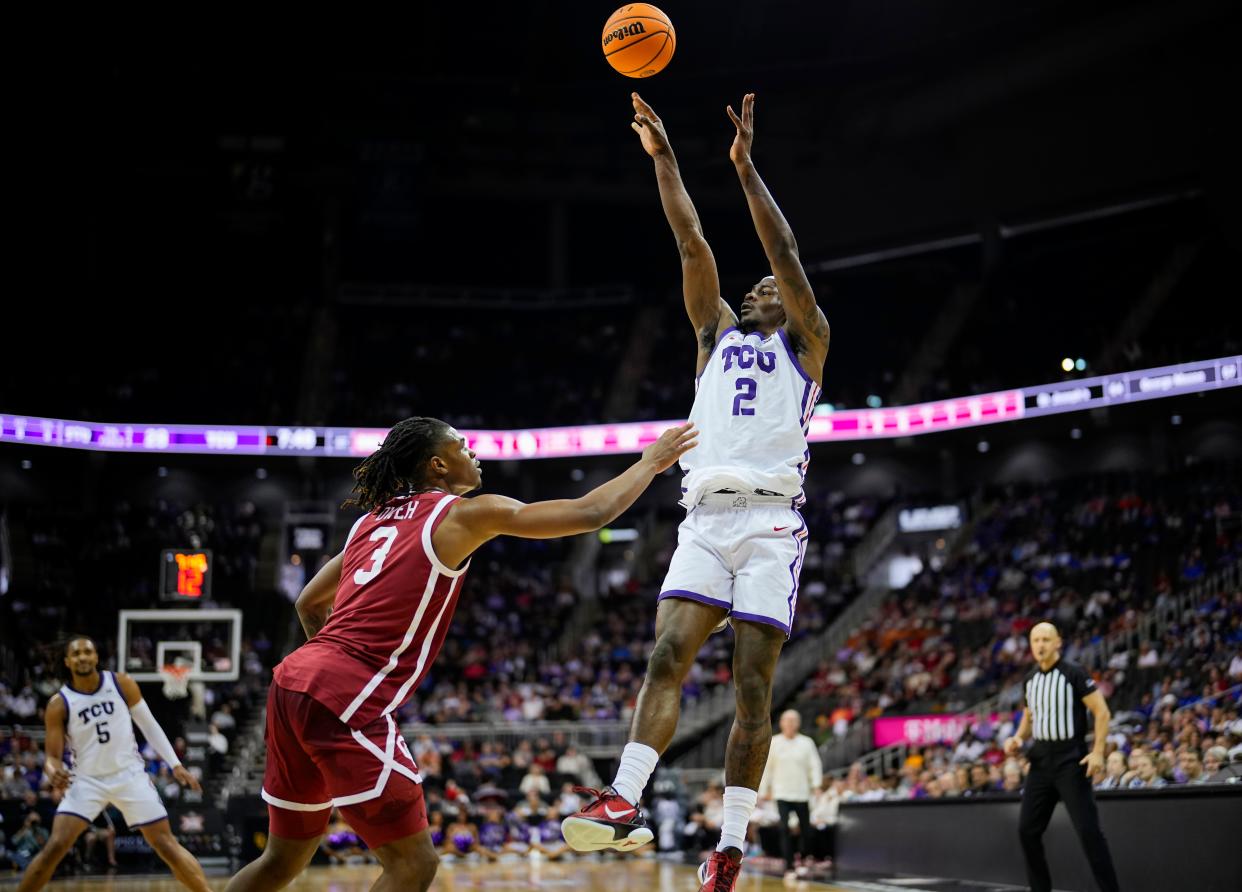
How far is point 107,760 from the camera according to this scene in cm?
903

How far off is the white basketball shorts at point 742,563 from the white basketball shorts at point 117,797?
4.99m

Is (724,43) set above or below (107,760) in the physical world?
above

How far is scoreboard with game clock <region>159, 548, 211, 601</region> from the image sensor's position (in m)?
16.7

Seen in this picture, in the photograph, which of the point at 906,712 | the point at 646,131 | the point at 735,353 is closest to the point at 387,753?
the point at 735,353

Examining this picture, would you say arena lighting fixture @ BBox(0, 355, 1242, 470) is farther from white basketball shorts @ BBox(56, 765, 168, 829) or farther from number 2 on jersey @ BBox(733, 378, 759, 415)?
number 2 on jersey @ BBox(733, 378, 759, 415)

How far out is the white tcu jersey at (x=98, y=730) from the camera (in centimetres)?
902

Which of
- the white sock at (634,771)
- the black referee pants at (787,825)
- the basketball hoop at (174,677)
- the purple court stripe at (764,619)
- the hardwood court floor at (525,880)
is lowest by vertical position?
the hardwood court floor at (525,880)

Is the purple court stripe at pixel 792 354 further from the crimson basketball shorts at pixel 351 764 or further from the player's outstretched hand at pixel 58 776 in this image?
the player's outstretched hand at pixel 58 776

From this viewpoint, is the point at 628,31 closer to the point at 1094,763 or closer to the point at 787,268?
the point at 787,268

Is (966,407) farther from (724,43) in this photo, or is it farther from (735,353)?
(735,353)

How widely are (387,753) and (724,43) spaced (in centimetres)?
3283

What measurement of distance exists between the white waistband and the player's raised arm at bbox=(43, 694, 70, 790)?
203 inches

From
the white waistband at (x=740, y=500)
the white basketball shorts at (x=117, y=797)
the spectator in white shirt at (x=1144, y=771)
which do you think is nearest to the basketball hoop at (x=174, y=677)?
the white basketball shorts at (x=117, y=797)

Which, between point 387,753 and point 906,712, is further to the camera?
point 906,712
